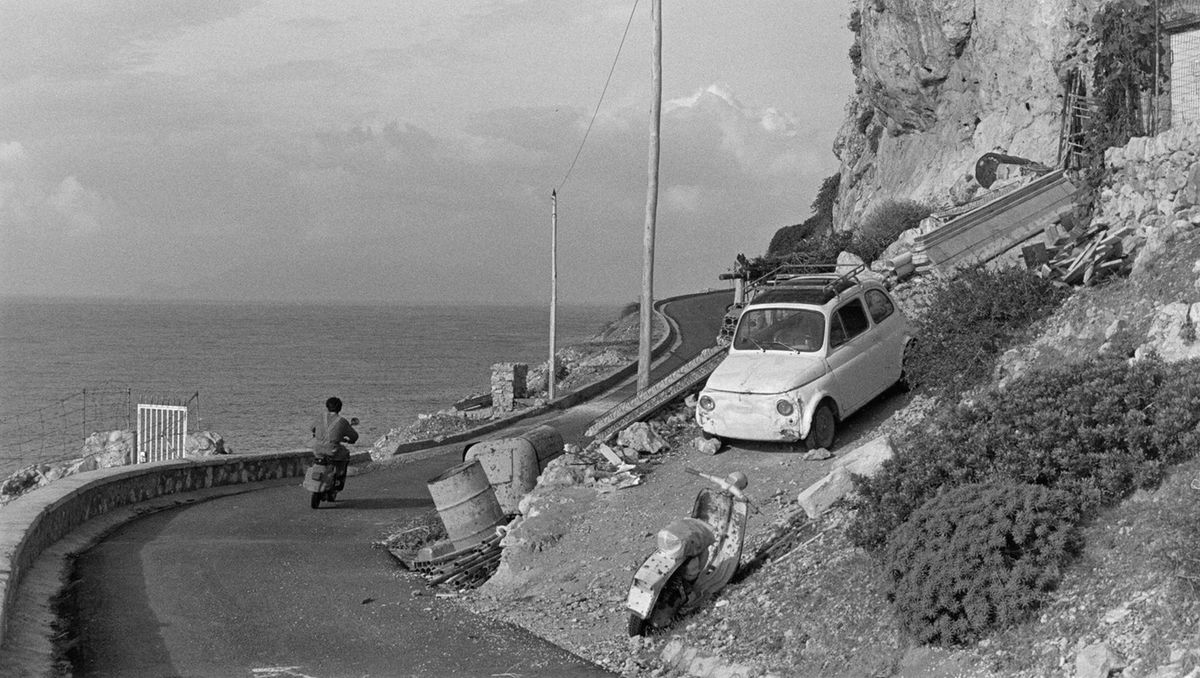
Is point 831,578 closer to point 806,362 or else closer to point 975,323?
point 806,362

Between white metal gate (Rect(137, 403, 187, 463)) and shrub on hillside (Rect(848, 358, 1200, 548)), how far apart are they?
55.6 ft

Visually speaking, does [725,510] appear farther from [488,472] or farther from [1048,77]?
[1048,77]

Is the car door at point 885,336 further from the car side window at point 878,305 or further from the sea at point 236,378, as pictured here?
the sea at point 236,378

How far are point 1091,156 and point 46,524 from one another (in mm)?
17124

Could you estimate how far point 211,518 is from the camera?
51.5 feet

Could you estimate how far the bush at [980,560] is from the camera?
7766mm

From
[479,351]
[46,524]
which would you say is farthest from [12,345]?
[46,524]

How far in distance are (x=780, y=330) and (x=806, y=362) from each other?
980 millimetres

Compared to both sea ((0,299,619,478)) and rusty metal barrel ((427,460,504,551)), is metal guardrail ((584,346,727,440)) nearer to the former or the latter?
rusty metal barrel ((427,460,504,551))

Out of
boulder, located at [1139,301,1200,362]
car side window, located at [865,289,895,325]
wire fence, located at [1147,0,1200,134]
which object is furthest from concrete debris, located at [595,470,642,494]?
wire fence, located at [1147,0,1200,134]

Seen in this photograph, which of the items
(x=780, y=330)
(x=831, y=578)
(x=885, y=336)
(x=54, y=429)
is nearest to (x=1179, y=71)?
(x=885, y=336)

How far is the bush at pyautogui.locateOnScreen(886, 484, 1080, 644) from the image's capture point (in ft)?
25.5

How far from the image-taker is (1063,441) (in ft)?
29.3

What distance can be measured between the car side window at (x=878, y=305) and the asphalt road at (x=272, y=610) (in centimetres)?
687
